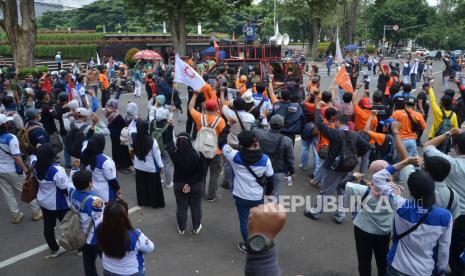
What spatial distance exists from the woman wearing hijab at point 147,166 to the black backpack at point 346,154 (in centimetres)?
270

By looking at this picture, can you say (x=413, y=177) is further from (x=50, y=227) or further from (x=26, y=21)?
(x=26, y=21)

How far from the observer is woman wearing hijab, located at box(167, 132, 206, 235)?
5648mm

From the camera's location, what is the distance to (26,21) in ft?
66.1

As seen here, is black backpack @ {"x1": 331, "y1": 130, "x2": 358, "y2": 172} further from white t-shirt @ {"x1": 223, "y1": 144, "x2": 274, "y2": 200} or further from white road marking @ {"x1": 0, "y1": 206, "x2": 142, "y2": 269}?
white road marking @ {"x1": 0, "y1": 206, "x2": 142, "y2": 269}

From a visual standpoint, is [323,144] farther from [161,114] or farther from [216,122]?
[161,114]

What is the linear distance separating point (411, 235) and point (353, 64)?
1875 cm

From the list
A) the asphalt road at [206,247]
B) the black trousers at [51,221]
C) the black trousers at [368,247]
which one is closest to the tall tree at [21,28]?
the asphalt road at [206,247]

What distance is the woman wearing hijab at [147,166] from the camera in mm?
6555

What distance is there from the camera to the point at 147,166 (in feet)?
22.1

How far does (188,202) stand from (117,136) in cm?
314

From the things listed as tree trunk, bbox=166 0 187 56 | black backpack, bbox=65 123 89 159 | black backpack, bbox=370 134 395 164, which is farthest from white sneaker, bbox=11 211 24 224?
tree trunk, bbox=166 0 187 56

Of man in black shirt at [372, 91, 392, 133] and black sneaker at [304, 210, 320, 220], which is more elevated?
man in black shirt at [372, 91, 392, 133]

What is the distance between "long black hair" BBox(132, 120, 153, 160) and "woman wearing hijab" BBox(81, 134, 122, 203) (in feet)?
3.98

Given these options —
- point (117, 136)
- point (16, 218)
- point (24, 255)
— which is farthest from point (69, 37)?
point (24, 255)
